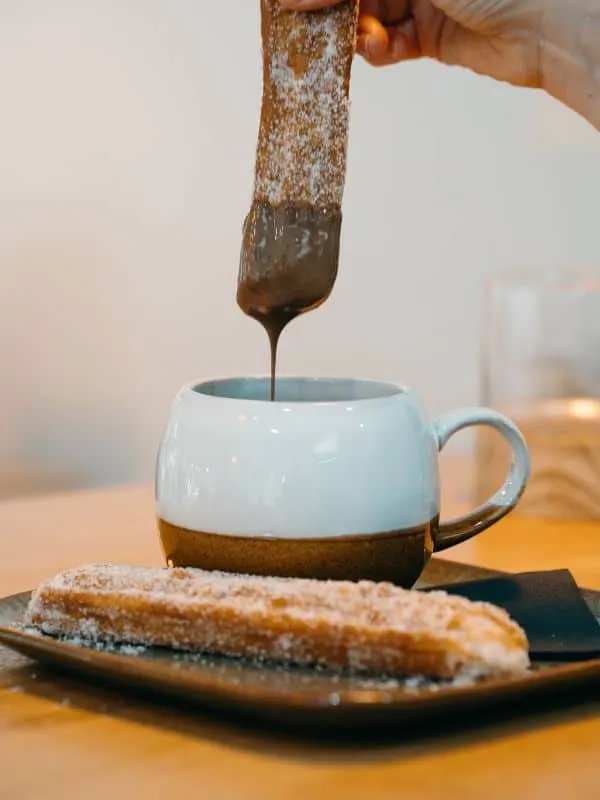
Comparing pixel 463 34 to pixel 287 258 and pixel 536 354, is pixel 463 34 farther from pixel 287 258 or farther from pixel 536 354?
pixel 287 258

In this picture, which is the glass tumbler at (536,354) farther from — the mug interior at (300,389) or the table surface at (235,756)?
the table surface at (235,756)

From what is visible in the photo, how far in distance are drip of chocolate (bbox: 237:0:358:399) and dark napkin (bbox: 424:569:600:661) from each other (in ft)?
0.74

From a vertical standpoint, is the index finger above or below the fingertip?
below

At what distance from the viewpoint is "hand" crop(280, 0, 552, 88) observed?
3.87 ft

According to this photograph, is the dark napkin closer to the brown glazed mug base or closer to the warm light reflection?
the brown glazed mug base

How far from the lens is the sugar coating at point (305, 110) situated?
79 cm

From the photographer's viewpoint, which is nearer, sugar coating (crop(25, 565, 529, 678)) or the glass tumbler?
sugar coating (crop(25, 565, 529, 678))

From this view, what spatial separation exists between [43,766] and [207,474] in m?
0.23

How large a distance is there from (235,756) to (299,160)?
15.7 inches

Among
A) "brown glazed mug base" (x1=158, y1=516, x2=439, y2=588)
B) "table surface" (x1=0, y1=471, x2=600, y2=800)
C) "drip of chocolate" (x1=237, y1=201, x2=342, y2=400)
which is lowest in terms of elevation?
"table surface" (x1=0, y1=471, x2=600, y2=800)

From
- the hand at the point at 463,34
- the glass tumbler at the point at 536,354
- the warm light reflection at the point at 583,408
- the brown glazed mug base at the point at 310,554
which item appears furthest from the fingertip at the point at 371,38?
the brown glazed mug base at the point at 310,554

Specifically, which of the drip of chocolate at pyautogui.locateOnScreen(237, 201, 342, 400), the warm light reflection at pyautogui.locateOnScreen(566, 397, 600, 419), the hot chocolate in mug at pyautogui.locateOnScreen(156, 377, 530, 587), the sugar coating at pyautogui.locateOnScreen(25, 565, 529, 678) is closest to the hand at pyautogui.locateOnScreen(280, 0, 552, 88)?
the warm light reflection at pyautogui.locateOnScreen(566, 397, 600, 419)

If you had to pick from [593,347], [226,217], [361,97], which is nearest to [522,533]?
[593,347]

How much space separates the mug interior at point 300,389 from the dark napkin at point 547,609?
16cm
